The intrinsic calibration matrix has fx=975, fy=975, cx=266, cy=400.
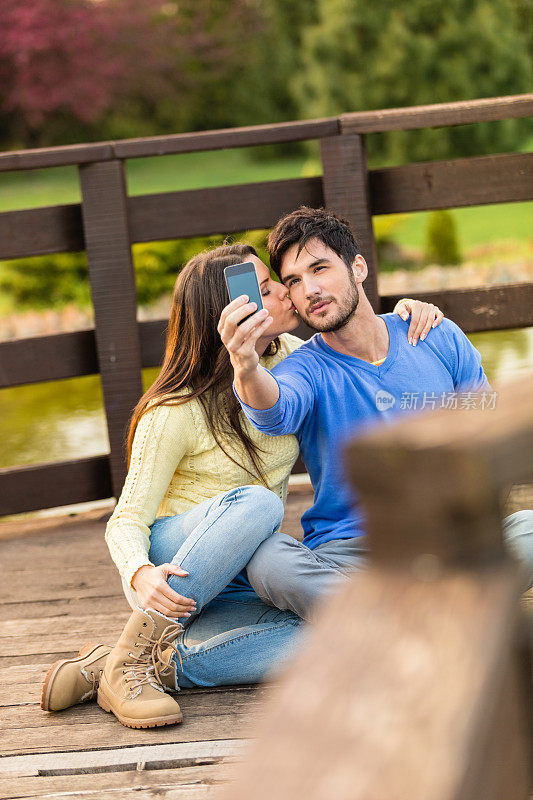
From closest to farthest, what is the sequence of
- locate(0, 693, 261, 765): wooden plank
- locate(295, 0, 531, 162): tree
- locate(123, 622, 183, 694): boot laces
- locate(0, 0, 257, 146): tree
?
locate(0, 693, 261, 765): wooden plank < locate(123, 622, 183, 694): boot laces < locate(295, 0, 531, 162): tree < locate(0, 0, 257, 146): tree

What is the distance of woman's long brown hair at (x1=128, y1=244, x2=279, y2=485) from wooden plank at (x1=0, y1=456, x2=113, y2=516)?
104cm

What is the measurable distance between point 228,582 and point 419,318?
777 millimetres

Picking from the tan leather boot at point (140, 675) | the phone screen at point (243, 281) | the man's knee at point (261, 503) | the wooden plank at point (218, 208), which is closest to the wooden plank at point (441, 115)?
the wooden plank at point (218, 208)

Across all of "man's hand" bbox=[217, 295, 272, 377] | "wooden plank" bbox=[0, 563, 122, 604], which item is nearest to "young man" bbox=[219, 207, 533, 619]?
"man's hand" bbox=[217, 295, 272, 377]

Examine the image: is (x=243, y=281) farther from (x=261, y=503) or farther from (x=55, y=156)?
(x=55, y=156)

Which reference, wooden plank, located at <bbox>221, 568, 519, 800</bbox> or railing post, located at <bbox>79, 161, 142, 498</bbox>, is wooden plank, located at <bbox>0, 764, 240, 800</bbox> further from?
railing post, located at <bbox>79, 161, 142, 498</bbox>

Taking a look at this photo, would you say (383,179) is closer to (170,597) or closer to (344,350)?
(344,350)

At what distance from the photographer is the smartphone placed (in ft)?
6.52

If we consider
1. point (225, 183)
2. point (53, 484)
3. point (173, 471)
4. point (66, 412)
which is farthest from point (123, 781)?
point (225, 183)

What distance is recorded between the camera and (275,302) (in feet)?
7.20

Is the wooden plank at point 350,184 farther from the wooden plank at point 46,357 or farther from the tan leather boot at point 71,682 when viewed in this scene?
the tan leather boot at point 71,682

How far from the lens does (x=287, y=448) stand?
7.39 ft

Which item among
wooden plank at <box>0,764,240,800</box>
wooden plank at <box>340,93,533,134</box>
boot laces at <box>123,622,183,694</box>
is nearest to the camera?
wooden plank at <box>0,764,240,800</box>

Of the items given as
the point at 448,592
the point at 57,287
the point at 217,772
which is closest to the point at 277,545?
the point at 217,772
